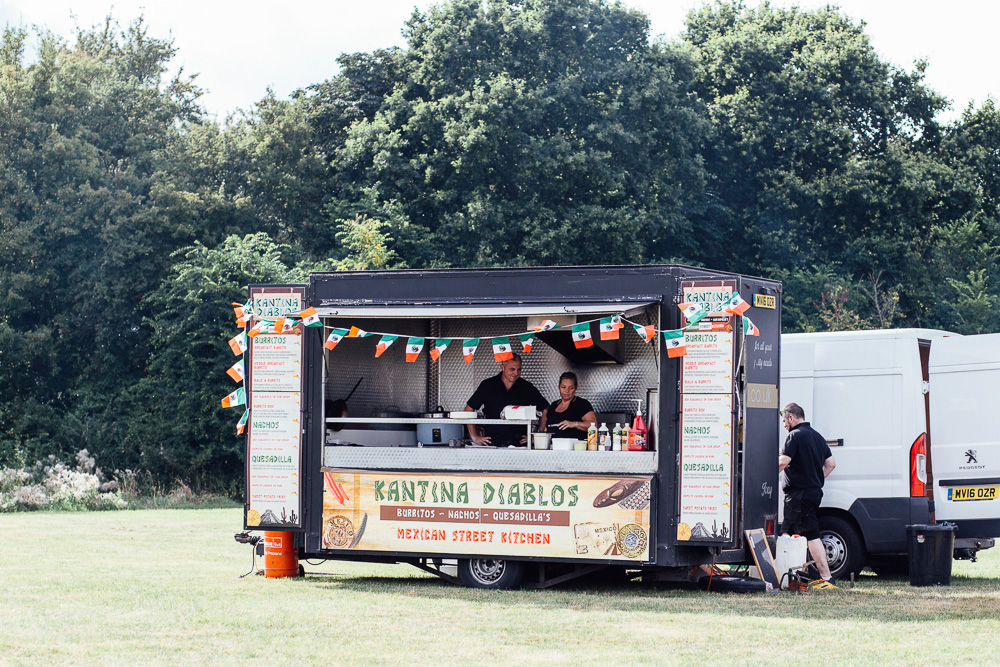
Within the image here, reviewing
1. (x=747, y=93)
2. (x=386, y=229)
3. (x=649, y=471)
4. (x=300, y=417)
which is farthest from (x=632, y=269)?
(x=747, y=93)

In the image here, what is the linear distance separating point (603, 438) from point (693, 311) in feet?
4.75

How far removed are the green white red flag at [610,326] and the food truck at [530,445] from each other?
2 cm

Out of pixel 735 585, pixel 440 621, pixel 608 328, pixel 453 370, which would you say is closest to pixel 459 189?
pixel 453 370

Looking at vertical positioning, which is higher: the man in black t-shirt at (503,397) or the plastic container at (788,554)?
the man in black t-shirt at (503,397)

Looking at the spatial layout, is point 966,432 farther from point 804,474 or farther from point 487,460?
point 487,460

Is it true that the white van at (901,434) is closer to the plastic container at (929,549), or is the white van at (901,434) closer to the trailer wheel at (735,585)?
the plastic container at (929,549)

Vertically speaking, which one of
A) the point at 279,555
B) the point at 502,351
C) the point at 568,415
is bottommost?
the point at 279,555

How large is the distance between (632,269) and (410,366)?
3.74 meters

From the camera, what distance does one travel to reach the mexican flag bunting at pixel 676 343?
35.7 ft

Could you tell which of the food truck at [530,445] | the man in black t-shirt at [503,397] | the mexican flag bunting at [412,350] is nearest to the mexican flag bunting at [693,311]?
the food truck at [530,445]

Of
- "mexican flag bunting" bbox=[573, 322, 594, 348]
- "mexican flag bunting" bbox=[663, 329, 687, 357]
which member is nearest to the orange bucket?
"mexican flag bunting" bbox=[573, 322, 594, 348]

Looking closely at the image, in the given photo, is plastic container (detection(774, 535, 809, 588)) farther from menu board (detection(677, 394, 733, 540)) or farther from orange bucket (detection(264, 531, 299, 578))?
orange bucket (detection(264, 531, 299, 578))

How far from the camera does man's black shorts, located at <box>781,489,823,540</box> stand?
12.0m

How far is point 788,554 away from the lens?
11672 millimetres
